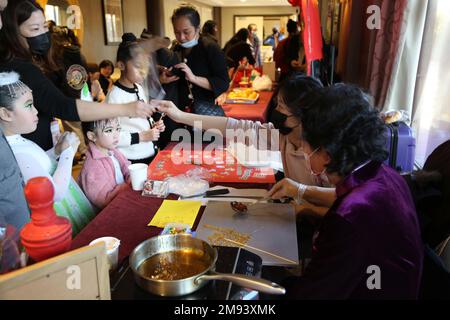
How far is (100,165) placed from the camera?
5.83ft

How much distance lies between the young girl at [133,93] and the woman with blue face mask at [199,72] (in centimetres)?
39

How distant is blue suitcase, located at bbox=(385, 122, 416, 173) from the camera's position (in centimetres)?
186

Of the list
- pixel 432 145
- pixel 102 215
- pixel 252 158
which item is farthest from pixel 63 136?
pixel 432 145

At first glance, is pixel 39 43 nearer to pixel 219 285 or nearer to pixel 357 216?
pixel 219 285

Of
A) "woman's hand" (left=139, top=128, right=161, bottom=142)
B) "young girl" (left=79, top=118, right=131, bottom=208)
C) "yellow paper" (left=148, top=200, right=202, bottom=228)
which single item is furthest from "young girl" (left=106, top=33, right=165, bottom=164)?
"yellow paper" (left=148, top=200, right=202, bottom=228)

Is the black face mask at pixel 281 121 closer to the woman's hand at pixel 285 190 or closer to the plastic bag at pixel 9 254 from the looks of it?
the woman's hand at pixel 285 190

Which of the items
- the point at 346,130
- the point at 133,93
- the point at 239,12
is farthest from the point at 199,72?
the point at 239,12

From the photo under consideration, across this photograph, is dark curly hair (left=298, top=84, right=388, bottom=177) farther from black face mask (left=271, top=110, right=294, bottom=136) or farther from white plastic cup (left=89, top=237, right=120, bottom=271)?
white plastic cup (left=89, top=237, right=120, bottom=271)

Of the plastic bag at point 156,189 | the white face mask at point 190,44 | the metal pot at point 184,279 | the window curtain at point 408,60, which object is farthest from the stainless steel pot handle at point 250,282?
the white face mask at point 190,44

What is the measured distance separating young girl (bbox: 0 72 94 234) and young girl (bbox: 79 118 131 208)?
0.15 metres

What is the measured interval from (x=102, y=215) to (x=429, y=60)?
1.89 meters

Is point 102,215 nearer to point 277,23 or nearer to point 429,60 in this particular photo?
point 429,60

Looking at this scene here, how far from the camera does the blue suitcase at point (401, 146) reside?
1.86m
